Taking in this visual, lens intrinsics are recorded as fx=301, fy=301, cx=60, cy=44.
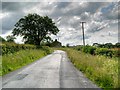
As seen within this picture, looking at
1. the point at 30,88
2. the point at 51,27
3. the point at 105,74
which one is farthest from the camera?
the point at 51,27

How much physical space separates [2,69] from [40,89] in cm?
1027

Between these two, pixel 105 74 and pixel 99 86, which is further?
pixel 105 74

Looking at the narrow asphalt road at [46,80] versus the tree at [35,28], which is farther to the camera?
the tree at [35,28]

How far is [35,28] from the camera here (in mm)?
97250

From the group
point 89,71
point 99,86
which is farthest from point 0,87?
point 89,71

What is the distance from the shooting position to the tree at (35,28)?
9731 cm

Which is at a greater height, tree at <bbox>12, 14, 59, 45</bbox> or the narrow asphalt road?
tree at <bbox>12, 14, 59, 45</bbox>

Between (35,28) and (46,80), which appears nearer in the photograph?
(46,80)

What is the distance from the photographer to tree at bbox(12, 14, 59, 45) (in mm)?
97312

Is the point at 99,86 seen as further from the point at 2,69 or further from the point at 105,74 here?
the point at 2,69

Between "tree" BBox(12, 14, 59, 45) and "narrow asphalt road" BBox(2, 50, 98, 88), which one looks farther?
"tree" BBox(12, 14, 59, 45)

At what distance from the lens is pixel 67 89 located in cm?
1376

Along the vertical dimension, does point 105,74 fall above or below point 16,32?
below

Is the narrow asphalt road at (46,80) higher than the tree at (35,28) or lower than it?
lower
